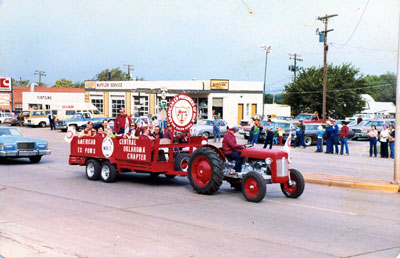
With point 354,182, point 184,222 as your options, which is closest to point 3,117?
point 354,182

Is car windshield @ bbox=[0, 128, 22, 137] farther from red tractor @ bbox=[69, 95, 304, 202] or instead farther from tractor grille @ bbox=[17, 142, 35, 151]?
red tractor @ bbox=[69, 95, 304, 202]

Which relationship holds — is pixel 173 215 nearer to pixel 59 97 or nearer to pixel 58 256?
pixel 58 256

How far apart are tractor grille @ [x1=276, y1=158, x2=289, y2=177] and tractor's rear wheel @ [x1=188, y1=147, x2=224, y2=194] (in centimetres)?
137

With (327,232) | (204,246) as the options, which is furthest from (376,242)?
(204,246)

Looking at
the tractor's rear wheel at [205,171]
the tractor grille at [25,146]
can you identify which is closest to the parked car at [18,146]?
the tractor grille at [25,146]

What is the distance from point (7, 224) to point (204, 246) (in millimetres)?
3715

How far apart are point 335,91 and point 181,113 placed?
48.9 meters

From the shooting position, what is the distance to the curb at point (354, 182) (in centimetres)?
1373

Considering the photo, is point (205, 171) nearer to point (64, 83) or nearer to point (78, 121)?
point (78, 121)

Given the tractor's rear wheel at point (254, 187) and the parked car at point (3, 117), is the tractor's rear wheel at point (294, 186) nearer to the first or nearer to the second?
the tractor's rear wheel at point (254, 187)

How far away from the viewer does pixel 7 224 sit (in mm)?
8719

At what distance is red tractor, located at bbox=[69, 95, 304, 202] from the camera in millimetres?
11625

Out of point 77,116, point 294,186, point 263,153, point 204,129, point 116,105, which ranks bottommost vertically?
point 294,186

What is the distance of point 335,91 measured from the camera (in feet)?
195
